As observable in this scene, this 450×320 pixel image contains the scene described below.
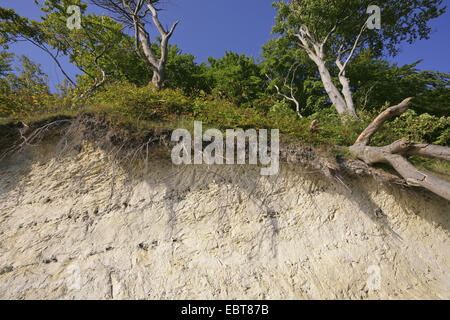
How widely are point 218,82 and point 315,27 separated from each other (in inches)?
240

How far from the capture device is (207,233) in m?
4.29

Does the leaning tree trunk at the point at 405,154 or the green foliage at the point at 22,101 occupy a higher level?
the green foliage at the point at 22,101

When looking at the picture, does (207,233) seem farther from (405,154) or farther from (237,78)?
(237,78)

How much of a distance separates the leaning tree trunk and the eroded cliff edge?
49 cm

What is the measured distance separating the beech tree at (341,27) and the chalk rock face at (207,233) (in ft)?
20.2

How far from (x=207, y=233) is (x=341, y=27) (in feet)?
42.5

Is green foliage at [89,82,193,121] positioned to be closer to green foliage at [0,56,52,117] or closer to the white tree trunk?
green foliage at [0,56,52,117]

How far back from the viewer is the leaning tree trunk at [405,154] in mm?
3719

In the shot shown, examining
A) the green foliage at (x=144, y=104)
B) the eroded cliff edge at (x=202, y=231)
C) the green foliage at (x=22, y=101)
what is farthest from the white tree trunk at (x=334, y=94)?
the green foliage at (x=22, y=101)

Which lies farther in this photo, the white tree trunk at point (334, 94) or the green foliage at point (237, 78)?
the green foliage at point (237, 78)

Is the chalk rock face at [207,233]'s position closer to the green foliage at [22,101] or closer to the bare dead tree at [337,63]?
the green foliage at [22,101]

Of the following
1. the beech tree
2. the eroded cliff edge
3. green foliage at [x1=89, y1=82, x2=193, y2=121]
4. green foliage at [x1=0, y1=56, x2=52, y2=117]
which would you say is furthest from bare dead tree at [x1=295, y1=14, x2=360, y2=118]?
green foliage at [x1=0, y1=56, x2=52, y2=117]
